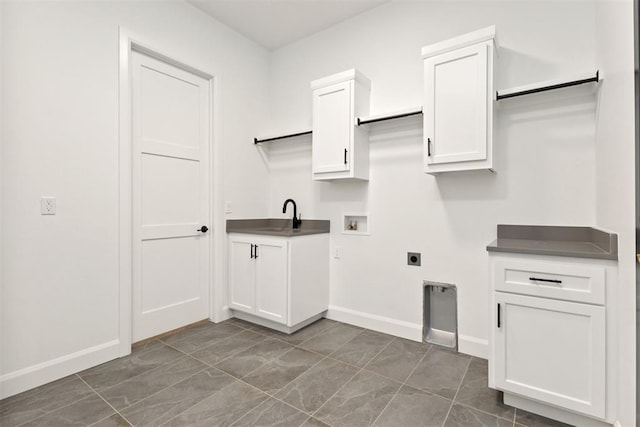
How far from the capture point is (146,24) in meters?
2.46

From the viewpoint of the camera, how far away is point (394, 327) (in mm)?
2678

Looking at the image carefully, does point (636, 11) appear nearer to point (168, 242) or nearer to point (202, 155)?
point (202, 155)

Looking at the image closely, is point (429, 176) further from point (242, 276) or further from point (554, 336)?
point (242, 276)

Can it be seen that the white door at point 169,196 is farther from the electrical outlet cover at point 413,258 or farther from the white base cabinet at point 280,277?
the electrical outlet cover at point 413,258

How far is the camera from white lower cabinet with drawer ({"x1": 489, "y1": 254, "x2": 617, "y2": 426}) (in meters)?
1.46

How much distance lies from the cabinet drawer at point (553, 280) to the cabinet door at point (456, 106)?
0.76 metres

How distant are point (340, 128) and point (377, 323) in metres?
1.75

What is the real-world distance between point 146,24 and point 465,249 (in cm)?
305

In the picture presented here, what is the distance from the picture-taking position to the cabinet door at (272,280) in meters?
2.67

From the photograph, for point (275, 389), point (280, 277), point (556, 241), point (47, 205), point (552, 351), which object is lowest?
point (275, 389)

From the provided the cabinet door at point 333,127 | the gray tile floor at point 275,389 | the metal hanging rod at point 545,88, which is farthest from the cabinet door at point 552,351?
the cabinet door at point 333,127

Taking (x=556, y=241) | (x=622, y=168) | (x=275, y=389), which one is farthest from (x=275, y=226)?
(x=622, y=168)

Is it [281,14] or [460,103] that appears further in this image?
[281,14]

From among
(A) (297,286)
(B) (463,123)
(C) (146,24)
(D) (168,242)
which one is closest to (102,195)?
(D) (168,242)
